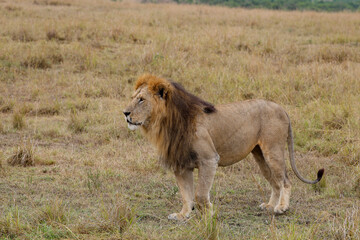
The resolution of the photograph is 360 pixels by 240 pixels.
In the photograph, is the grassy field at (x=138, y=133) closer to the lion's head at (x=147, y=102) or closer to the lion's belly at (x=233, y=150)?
the lion's belly at (x=233, y=150)

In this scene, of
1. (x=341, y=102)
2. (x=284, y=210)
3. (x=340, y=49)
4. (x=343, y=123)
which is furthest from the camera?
(x=340, y=49)

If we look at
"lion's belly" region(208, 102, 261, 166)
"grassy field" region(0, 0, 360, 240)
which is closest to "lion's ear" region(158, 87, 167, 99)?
"lion's belly" region(208, 102, 261, 166)

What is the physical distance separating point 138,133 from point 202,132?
2758mm

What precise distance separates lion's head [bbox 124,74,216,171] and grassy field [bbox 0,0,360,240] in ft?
1.63

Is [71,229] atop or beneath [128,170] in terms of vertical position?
atop

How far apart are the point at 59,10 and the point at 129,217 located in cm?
1363

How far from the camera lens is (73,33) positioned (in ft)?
40.7

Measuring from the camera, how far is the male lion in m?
4.37

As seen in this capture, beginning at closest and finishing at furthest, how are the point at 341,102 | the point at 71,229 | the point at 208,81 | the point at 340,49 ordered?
1. the point at 71,229
2. the point at 341,102
3. the point at 208,81
4. the point at 340,49

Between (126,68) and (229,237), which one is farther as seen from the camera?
(126,68)

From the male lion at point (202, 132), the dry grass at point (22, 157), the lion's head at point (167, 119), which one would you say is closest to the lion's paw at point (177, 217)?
the male lion at point (202, 132)

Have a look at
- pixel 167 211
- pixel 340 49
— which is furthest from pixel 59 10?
pixel 167 211

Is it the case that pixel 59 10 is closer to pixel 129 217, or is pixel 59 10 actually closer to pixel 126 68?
pixel 126 68

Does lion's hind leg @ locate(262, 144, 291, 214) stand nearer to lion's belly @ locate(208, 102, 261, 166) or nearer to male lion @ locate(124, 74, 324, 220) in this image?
male lion @ locate(124, 74, 324, 220)
